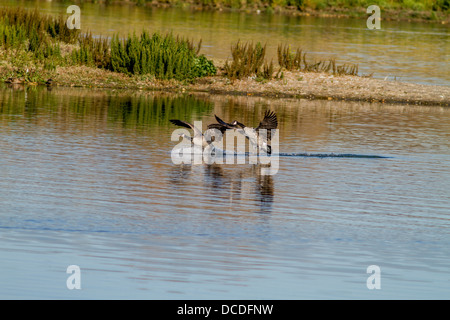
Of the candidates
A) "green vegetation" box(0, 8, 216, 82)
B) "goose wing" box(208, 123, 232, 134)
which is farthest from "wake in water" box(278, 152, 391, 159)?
"green vegetation" box(0, 8, 216, 82)

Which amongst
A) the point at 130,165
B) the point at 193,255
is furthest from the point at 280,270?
the point at 130,165

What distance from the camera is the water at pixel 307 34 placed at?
4253 centimetres

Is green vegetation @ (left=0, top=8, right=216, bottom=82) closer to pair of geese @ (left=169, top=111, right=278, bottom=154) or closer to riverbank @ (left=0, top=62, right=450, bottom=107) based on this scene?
riverbank @ (left=0, top=62, right=450, bottom=107)

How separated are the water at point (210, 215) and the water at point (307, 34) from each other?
55.5ft

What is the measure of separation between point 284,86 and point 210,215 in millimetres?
18998

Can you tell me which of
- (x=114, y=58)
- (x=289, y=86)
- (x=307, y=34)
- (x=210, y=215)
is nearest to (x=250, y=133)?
(x=210, y=215)

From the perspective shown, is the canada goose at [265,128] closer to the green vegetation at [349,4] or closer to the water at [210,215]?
the water at [210,215]

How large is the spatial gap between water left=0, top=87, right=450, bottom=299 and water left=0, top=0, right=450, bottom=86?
16.9 m

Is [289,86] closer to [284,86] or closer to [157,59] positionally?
[284,86]

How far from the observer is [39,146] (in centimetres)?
1938

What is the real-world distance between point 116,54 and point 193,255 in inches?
820

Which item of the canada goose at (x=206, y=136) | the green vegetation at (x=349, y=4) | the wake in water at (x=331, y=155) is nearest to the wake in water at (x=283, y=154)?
the wake in water at (x=331, y=155)

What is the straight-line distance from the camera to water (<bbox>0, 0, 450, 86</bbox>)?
42531mm
